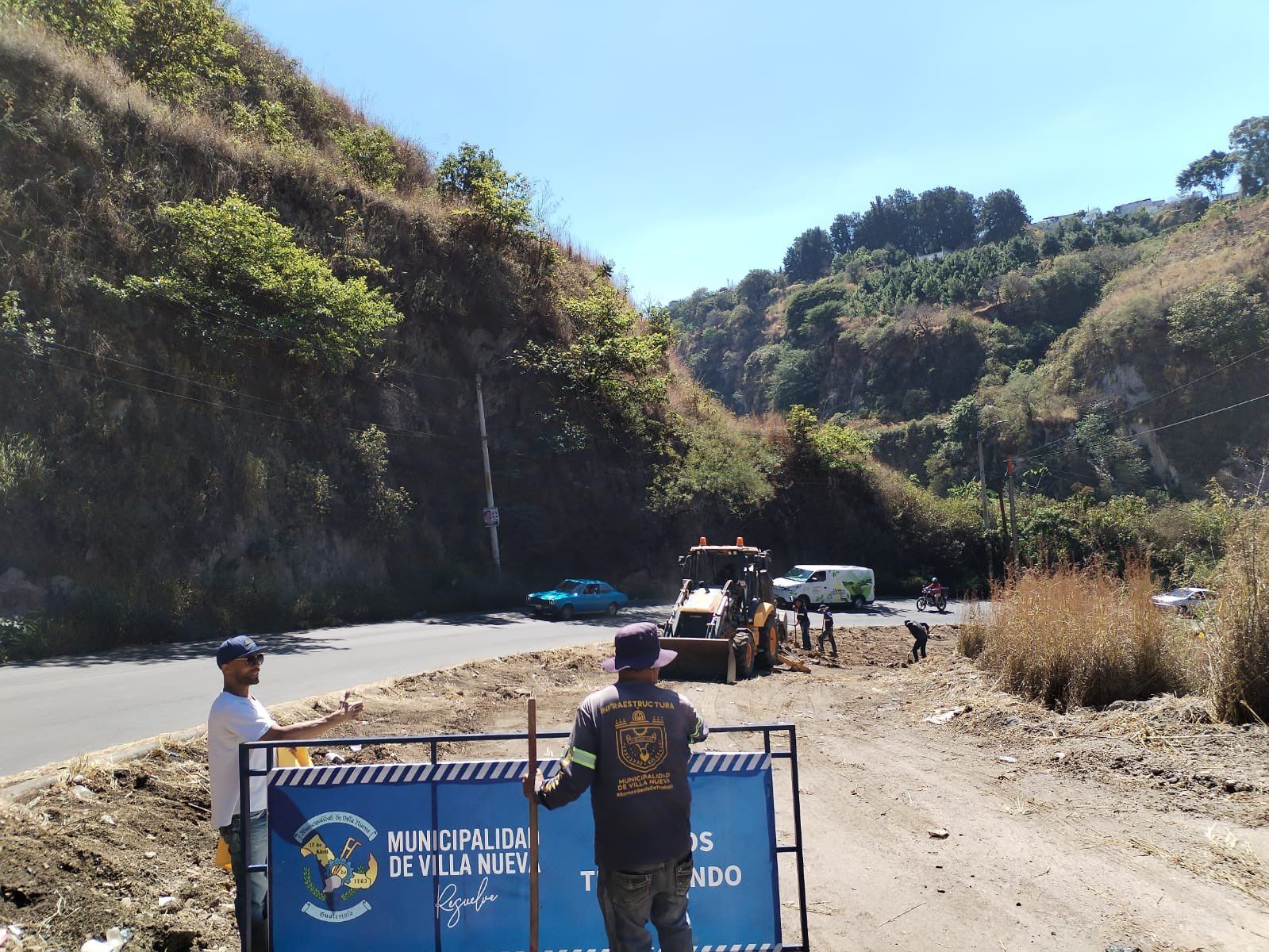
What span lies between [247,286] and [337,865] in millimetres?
24359

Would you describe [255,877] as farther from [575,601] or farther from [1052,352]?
[1052,352]

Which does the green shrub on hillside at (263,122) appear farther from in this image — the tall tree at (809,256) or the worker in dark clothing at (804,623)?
the tall tree at (809,256)

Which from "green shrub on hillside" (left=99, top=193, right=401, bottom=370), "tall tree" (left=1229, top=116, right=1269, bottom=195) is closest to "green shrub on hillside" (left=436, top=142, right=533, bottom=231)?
"green shrub on hillside" (left=99, top=193, right=401, bottom=370)

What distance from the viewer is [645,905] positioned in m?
3.64

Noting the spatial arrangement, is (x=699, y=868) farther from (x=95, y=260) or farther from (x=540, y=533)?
(x=540, y=533)

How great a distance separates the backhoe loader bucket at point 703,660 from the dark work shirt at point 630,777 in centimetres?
1169

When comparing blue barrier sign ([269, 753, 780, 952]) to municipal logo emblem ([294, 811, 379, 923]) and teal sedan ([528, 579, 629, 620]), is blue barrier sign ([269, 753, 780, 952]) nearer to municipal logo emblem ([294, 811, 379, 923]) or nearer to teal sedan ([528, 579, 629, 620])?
municipal logo emblem ([294, 811, 379, 923])

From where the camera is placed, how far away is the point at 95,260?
945 inches

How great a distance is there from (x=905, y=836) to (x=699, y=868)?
3.41 meters

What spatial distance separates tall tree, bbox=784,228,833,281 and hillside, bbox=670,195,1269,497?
21192 mm

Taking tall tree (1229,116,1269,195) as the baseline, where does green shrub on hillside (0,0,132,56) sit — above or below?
below

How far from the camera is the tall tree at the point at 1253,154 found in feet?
351

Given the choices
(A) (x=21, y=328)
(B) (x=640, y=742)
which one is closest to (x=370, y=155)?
(A) (x=21, y=328)

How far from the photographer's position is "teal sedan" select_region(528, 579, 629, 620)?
27.0 m
